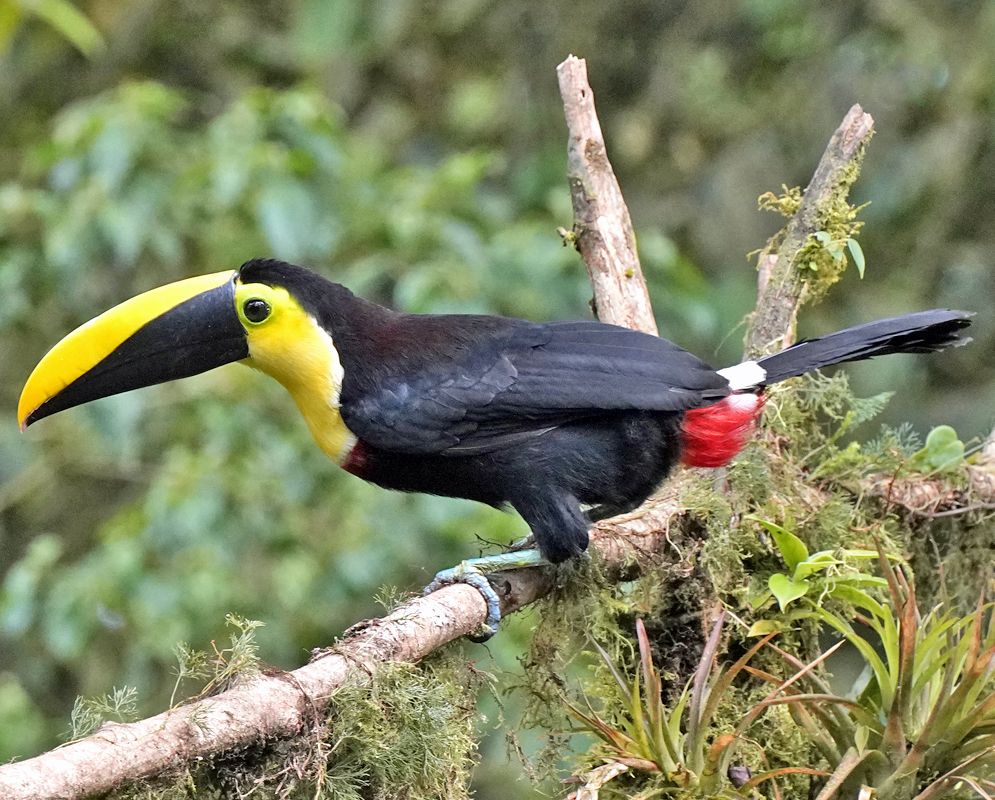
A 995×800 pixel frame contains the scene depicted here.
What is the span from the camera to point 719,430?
232 cm

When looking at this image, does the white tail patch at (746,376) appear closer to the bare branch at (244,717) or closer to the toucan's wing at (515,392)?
the toucan's wing at (515,392)

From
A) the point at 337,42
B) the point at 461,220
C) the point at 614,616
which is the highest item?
the point at 337,42

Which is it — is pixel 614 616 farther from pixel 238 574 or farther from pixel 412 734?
pixel 238 574

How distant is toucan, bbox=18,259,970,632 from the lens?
89.0 inches

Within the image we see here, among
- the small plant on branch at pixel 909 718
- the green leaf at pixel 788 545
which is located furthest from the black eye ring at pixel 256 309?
the small plant on branch at pixel 909 718

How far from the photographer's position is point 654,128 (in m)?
4.95

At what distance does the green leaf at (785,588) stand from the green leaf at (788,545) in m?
0.04

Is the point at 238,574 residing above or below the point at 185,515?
below

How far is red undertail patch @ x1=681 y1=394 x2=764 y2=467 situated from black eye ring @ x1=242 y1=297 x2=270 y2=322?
35.8 inches

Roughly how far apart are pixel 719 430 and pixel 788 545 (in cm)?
36

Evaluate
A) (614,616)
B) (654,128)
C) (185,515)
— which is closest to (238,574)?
(185,515)

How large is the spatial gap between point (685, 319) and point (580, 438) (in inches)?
50.6

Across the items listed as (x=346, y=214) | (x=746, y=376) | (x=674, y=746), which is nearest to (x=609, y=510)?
(x=746, y=376)

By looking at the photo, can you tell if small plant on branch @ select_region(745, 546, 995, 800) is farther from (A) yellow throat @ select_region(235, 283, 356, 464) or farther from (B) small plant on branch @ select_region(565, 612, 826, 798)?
(A) yellow throat @ select_region(235, 283, 356, 464)
